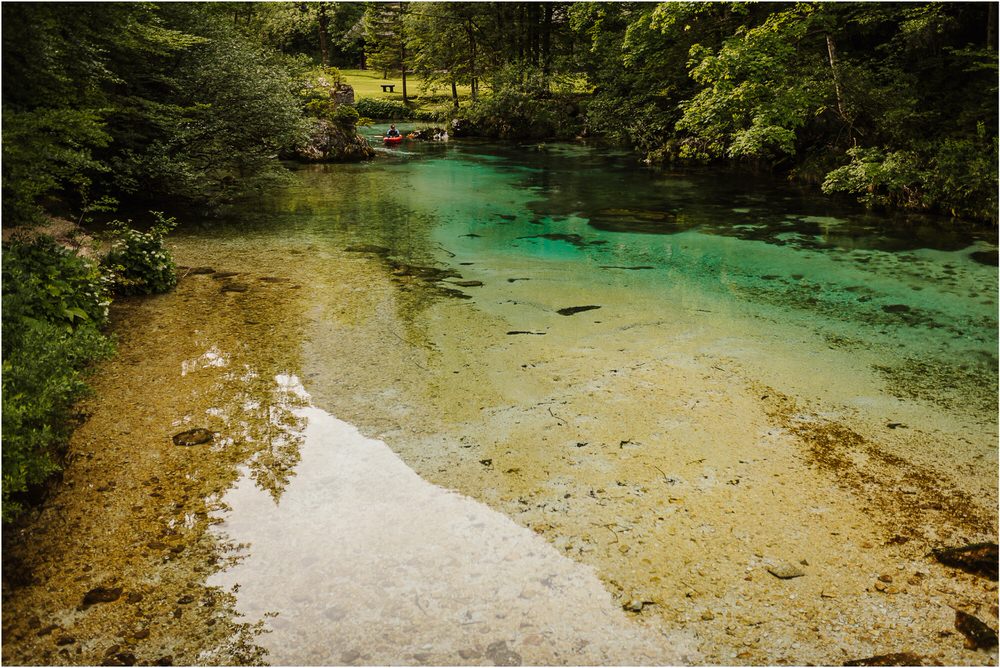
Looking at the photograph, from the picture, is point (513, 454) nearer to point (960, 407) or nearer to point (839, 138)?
point (960, 407)

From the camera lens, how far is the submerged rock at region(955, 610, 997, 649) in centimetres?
297

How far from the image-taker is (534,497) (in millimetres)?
4109

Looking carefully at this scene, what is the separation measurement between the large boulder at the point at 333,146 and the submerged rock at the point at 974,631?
66.7ft

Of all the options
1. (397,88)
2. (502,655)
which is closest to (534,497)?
(502,655)

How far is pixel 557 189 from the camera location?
55.3 ft

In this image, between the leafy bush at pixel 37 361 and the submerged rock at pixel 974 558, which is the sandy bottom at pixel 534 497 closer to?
the submerged rock at pixel 974 558

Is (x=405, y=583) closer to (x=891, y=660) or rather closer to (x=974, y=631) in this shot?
(x=891, y=660)

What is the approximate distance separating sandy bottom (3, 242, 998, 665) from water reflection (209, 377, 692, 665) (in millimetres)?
20

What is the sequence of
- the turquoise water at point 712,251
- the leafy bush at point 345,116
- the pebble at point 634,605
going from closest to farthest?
the pebble at point 634,605, the turquoise water at point 712,251, the leafy bush at point 345,116

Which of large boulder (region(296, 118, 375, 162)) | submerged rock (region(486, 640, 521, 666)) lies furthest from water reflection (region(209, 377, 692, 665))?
large boulder (region(296, 118, 375, 162))

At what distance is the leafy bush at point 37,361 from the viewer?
3299mm

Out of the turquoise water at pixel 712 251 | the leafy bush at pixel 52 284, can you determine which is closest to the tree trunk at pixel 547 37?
the turquoise water at pixel 712 251

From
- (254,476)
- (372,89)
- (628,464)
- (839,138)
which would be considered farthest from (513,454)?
(372,89)

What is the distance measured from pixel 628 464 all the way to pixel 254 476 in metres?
2.62
